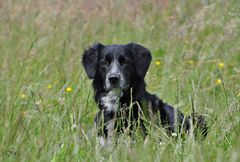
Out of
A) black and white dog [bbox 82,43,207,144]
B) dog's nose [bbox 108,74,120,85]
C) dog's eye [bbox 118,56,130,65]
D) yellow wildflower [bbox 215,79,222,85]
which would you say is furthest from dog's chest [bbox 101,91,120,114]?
yellow wildflower [bbox 215,79,222,85]

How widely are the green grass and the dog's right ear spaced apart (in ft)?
0.56

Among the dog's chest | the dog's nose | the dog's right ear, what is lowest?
the dog's chest

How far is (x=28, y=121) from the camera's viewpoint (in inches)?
193

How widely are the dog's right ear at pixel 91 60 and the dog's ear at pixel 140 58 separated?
28 centimetres

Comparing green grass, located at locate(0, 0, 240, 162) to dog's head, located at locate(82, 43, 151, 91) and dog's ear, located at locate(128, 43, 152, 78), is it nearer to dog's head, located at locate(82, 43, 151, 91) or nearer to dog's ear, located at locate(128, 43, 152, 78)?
dog's head, located at locate(82, 43, 151, 91)

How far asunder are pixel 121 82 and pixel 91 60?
16.3 inches

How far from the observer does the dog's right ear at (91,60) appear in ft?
18.8

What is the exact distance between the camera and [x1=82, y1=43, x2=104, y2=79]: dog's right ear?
5.72 m

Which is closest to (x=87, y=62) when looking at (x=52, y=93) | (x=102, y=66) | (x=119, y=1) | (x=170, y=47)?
(x=102, y=66)

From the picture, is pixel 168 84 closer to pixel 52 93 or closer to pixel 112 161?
pixel 52 93

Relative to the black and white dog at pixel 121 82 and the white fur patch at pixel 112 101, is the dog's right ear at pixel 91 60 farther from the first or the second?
the white fur patch at pixel 112 101

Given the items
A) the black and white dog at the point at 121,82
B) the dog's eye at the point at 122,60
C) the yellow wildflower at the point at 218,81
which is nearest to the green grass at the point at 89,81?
the yellow wildflower at the point at 218,81

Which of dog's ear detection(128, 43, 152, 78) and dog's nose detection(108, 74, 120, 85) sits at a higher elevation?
dog's ear detection(128, 43, 152, 78)

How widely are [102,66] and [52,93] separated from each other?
2.47ft
